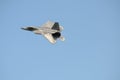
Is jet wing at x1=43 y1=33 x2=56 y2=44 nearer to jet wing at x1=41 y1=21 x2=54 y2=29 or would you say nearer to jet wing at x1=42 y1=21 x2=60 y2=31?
jet wing at x1=42 y1=21 x2=60 y2=31

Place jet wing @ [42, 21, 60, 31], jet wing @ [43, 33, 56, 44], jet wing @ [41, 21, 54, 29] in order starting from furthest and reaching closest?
jet wing @ [41, 21, 54, 29], jet wing @ [42, 21, 60, 31], jet wing @ [43, 33, 56, 44]

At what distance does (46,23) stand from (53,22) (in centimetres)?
268

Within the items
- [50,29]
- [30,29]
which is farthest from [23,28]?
[50,29]

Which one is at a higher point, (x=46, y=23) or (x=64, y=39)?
(x=46, y=23)

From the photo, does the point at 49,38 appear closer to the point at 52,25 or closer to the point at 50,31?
the point at 50,31

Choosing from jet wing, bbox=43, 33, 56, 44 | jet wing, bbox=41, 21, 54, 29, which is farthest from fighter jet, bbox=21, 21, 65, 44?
jet wing, bbox=41, 21, 54, 29

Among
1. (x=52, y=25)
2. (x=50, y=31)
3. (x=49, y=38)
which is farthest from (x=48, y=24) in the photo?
(x=49, y=38)

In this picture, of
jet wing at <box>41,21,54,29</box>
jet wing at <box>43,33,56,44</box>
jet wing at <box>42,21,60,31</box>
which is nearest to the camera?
jet wing at <box>43,33,56,44</box>

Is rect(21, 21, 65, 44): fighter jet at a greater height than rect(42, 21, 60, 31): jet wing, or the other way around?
rect(42, 21, 60, 31): jet wing

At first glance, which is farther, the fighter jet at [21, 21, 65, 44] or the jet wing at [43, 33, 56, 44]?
the fighter jet at [21, 21, 65, 44]

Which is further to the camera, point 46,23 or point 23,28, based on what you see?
point 46,23

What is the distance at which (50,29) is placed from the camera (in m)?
84.2

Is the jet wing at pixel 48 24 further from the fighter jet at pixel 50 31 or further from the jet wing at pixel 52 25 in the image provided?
the fighter jet at pixel 50 31

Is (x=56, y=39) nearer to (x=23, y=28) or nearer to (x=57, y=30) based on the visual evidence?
(x=57, y=30)
